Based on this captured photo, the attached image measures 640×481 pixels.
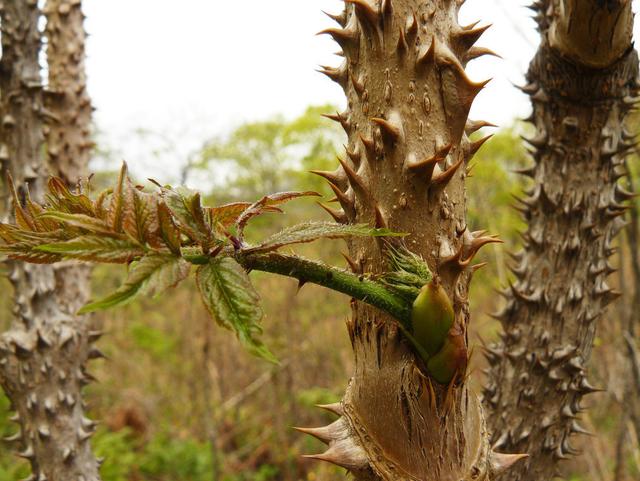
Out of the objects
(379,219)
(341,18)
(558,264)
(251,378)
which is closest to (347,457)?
(379,219)

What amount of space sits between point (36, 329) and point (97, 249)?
5.78ft

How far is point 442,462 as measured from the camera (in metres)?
0.77

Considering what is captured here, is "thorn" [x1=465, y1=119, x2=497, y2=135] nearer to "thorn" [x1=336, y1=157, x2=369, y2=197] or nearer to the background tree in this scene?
the background tree

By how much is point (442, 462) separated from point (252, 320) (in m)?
0.38

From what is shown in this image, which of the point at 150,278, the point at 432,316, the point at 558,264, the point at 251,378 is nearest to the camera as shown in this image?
the point at 150,278

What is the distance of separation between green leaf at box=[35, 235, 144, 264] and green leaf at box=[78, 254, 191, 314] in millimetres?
21

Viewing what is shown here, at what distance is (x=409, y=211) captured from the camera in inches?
30.4

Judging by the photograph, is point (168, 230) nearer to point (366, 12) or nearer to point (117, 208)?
point (117, 208)

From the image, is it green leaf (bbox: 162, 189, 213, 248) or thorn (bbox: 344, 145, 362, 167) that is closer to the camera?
green leaf (bbox: 162, 189, 213, 248)

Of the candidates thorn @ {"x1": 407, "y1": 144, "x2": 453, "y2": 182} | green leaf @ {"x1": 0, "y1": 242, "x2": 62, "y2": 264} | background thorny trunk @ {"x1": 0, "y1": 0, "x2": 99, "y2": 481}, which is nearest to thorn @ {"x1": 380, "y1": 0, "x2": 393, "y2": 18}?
thorn @ {"x1": 407, "y1": 144, "x2": 453, "y2": 182}

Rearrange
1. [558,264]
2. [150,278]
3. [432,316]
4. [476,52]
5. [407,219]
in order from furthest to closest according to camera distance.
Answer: [558,264] → [476,52] → [407,219] → [432,316] → [150,278]

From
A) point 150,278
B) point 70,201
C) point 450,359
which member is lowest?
point 450,359

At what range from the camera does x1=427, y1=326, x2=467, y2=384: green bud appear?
27.3 inches

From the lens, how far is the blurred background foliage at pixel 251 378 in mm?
5715
